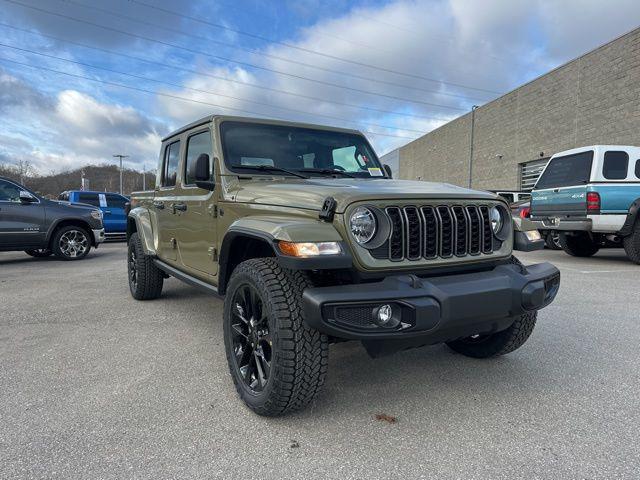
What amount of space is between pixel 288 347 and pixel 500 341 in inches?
67.2

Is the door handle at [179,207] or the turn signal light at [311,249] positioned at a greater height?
the door handle at [179,207]

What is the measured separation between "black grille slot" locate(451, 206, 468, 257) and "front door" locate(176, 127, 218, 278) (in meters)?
1.78

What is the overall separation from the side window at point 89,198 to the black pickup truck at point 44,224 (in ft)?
11.3

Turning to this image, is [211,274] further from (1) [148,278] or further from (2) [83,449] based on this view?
(1) [148,278]

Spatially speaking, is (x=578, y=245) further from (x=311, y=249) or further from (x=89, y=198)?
(x=89, y=198)

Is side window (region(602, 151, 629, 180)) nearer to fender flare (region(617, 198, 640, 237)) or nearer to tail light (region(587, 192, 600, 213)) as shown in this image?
tail light (region(587, 192, 600, 213))

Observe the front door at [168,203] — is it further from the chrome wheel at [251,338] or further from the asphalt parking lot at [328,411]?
the chrome wheel at [251,338]

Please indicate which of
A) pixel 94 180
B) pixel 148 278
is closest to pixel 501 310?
pixel 148 278

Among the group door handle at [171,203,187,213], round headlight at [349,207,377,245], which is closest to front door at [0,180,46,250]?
door handle at [171,203,187,213]

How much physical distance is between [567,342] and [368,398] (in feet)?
6.88

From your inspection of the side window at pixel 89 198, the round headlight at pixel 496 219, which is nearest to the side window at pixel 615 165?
the round headlight at pixel 496 219

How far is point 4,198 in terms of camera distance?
8.54m

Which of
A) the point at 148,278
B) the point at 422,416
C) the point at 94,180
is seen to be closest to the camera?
the point at 422,416

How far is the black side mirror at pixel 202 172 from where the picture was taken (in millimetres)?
3340
